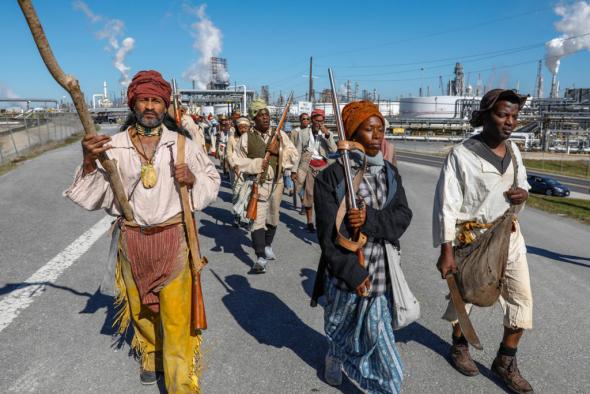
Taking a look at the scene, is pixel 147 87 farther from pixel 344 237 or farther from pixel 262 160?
pixel 262 160

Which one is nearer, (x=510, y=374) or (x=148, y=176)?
(x=148, y=176)

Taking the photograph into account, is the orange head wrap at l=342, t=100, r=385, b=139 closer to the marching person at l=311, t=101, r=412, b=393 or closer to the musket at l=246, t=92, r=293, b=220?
the marching person at l=311, t=101, r=412, b=393

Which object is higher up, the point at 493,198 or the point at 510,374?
the point at 493,198

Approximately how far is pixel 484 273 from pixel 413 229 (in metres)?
4.80

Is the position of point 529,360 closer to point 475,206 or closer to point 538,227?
point 475,206

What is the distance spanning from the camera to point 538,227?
8102mm

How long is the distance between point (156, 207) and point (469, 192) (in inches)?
78.0

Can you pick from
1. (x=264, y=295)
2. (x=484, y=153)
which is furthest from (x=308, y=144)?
(x=484, y=153)

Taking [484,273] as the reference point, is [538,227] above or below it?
below

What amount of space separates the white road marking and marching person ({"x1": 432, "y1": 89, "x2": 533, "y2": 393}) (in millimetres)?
3557

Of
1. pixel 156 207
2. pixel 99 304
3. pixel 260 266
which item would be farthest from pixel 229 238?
pixel 156 207

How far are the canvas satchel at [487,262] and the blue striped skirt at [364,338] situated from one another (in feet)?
2.06

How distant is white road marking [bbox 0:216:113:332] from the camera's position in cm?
395

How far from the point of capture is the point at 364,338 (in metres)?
2.66
